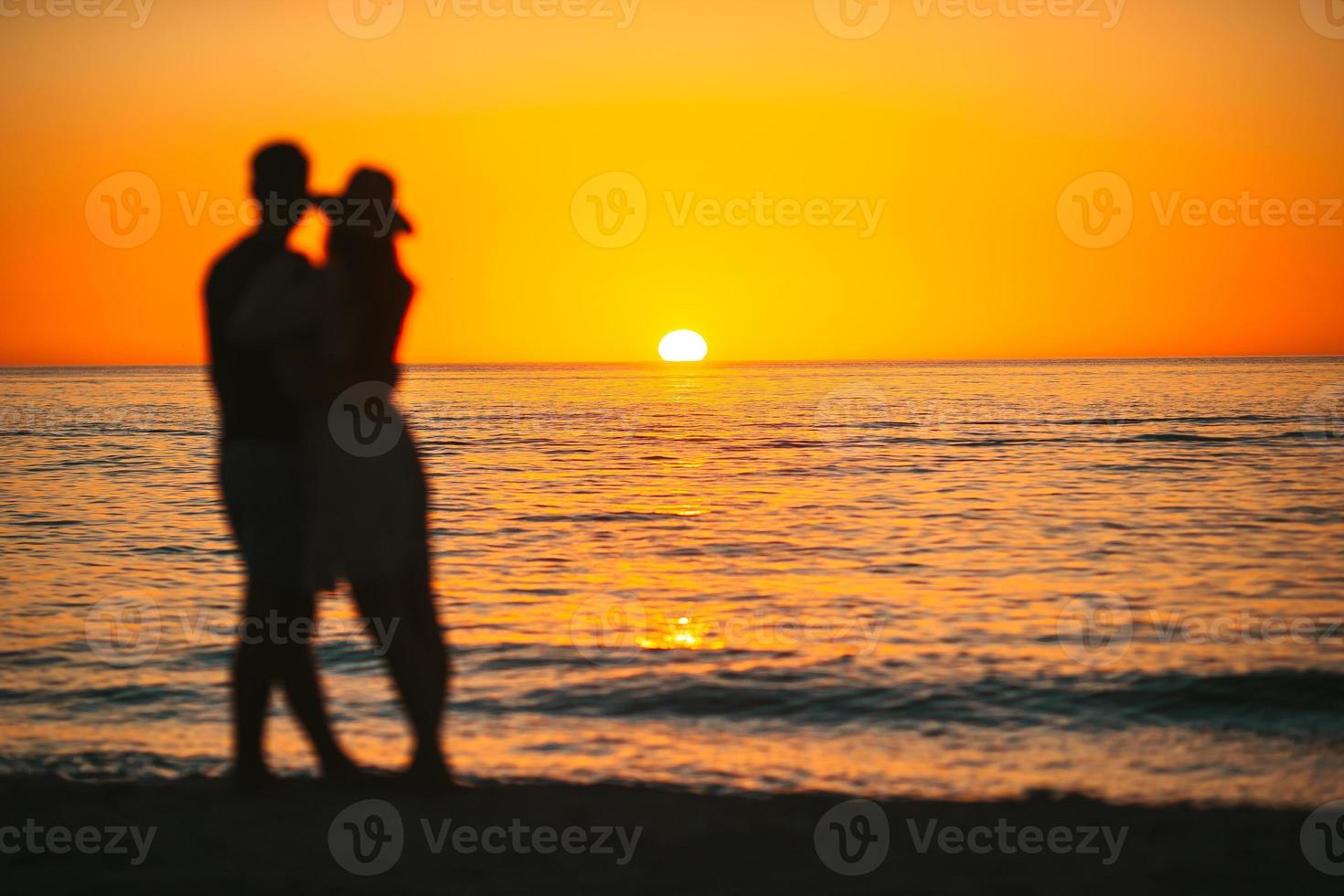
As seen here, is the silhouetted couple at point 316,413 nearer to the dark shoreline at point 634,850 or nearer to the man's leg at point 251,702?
the man's leg at point 251,702

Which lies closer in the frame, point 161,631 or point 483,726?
point 483,726

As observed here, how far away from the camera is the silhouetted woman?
165 inches

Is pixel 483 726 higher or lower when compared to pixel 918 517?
lower

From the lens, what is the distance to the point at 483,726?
613 centimetres

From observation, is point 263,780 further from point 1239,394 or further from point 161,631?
point 1239,394

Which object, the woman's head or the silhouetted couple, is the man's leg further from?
the woman's head

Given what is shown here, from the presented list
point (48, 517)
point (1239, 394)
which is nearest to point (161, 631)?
point (48, 517)

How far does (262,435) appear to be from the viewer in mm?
4281

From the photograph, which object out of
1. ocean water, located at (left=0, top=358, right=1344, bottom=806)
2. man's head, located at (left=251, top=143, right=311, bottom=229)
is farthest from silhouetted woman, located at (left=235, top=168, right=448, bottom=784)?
ocean water, located at (left=0, top=358, right=1344, bottom=806)

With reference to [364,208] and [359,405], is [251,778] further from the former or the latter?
[364,208]

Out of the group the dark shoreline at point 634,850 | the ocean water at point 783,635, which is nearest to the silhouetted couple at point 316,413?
the ocean water at point 783,635

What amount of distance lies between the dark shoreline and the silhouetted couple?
0.62 meters

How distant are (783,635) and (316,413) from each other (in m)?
4.84

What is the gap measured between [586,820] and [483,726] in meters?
1.75
